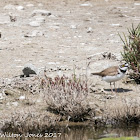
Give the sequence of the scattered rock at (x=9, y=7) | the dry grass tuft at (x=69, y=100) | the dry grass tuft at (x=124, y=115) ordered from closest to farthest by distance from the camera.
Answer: the dry grass tuft at (x=124, y=115), the dry grass tuft at (x=69, y=100), the scattered rock at (x=9, y=7)

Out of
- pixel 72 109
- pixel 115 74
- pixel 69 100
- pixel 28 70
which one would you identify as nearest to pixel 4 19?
pixel 28 70

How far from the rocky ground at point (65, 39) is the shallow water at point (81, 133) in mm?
894

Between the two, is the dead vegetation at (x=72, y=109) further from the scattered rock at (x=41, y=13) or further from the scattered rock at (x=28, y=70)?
the scattered rock at (x=41, y=13)

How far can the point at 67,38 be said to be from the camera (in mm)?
Answer: 15547

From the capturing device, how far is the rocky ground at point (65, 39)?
421 inches

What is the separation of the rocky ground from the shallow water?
2.93 feet

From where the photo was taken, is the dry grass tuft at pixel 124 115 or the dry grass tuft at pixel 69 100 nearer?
the dry grass tuft at pixel 124 115

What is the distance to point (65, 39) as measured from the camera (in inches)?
607

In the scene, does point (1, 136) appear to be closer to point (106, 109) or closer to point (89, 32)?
point (106, 109)

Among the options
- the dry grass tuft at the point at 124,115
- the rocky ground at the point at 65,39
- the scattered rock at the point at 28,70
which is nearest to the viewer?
the dry grass tuft at the point at 124,115

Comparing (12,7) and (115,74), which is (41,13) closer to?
(12,7)

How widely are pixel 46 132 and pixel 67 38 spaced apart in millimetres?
7167

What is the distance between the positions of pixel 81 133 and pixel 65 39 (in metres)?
6.96

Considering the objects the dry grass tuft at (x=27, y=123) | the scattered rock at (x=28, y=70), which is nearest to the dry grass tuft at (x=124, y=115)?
the dry grass tuft at (x=27, y=123)
